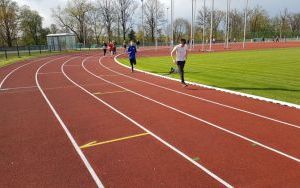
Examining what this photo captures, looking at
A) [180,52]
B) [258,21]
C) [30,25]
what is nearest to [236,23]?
[258,21]

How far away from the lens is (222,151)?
646cm

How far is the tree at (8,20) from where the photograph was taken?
2837 inches

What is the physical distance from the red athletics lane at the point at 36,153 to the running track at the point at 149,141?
2 centimetres

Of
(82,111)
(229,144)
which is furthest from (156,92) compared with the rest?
(229,144)

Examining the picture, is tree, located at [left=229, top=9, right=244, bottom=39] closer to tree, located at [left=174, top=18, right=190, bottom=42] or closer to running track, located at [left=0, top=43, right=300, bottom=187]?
tree, located at [left=174, top=18, right=190, bottom=42]

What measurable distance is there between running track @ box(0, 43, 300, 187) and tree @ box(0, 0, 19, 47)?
6777 centimetres

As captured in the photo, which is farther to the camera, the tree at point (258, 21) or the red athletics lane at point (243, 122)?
the tree at point (258, 21)

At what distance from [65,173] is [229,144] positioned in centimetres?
329

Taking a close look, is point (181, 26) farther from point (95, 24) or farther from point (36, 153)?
point (36, 153)

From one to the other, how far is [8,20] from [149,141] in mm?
75245

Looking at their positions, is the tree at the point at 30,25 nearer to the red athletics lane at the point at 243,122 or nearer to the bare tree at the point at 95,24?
the bare tree at the point at 95,24

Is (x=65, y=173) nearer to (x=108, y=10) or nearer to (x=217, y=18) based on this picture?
(x=108, y=10)

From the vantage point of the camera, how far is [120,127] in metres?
8.31

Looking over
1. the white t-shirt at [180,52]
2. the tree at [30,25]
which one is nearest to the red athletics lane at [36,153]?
the white t-shirt at [180,52]
